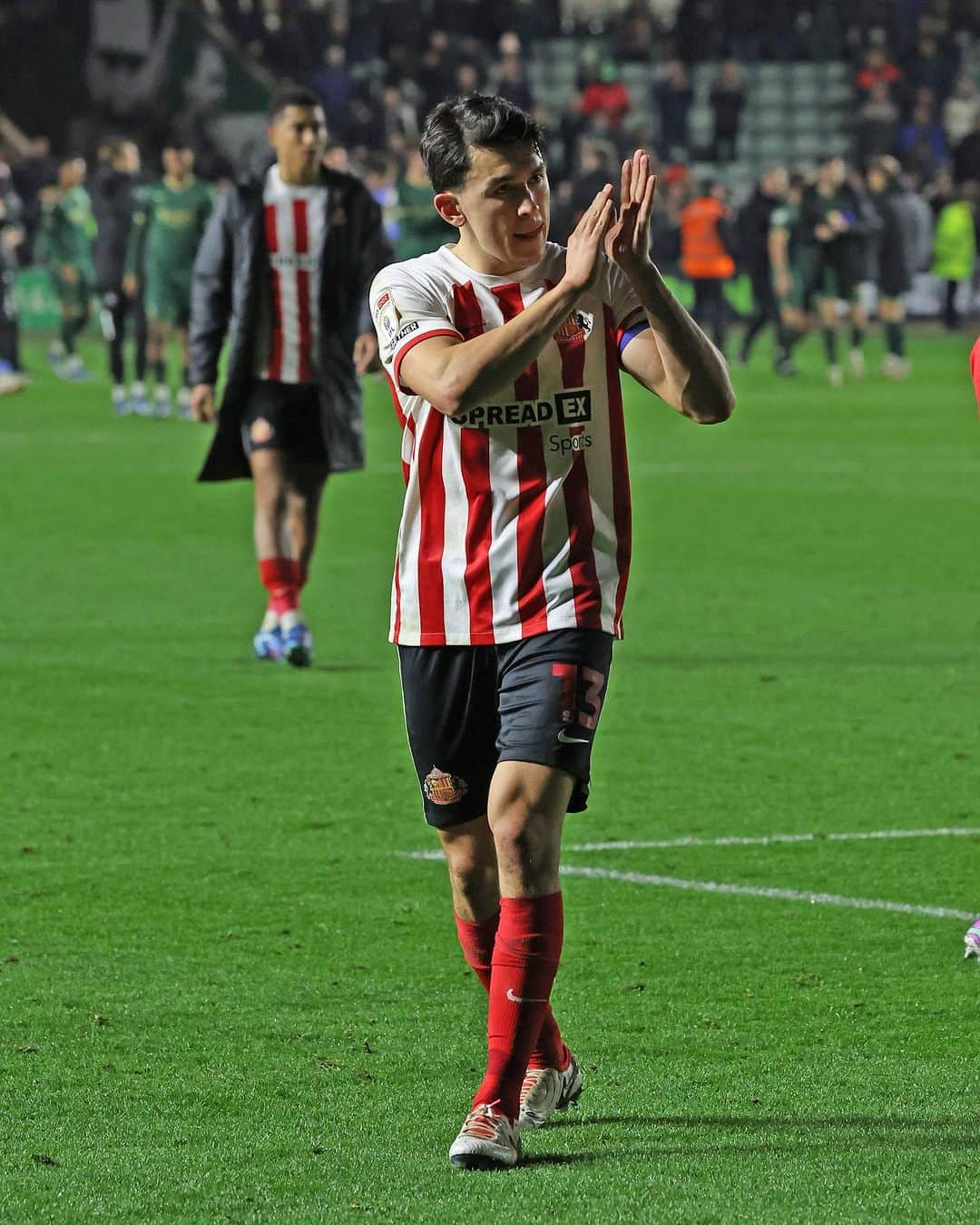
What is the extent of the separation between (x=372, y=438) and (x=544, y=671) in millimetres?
15944

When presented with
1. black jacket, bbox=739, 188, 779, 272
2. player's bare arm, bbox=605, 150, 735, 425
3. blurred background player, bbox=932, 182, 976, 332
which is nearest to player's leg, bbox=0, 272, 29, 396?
black jacket, bbox=739, 188, 779, 272

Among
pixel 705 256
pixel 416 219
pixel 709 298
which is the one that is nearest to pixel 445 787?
pixel 416 219

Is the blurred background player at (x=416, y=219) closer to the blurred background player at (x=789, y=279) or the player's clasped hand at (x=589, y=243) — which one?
the blurred background player at (x=789, y=279)

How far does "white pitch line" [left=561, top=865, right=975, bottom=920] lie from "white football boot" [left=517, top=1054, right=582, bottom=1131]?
6.13ft

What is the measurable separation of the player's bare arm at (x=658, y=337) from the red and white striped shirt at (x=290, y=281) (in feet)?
18.5

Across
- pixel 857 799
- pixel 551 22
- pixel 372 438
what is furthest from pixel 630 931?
pixel 551 22

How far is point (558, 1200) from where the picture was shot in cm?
385

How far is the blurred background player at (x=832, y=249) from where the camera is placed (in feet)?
92.1

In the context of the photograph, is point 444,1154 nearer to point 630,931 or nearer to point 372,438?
point 630,931

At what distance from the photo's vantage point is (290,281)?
386 inches

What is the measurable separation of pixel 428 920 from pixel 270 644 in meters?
4.11

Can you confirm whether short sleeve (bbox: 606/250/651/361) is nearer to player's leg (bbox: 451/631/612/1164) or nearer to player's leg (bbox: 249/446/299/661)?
player's leg (bbox: 451/631/612/1164)

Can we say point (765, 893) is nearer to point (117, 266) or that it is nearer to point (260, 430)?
point (260, 430)

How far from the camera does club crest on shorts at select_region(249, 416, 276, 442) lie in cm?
975
